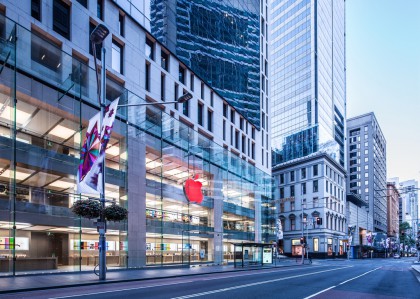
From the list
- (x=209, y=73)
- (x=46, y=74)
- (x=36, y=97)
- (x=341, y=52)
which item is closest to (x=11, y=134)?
(x=36, y=97)

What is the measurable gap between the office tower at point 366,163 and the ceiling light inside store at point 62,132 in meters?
137

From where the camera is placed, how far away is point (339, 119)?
12275cm

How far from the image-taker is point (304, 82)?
339 feet

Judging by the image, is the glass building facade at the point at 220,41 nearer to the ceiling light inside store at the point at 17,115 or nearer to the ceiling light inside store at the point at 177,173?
the ceiling light inside store at the point at 177,173

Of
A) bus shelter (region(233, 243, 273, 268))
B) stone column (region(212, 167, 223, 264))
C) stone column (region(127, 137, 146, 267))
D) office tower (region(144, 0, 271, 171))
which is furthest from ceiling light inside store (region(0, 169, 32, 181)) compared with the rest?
stone column (region(212, 167, 223, 264))

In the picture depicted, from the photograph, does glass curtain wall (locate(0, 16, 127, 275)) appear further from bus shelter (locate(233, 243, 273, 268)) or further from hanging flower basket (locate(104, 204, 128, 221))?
bus shelter (locate(233, 243, 273, 268))

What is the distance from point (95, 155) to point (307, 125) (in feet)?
282

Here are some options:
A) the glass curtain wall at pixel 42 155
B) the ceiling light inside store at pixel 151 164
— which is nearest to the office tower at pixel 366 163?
the ceiling light inside store at pixel 151 164

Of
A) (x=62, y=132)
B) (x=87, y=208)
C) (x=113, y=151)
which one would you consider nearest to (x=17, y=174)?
(x=62, y=132)

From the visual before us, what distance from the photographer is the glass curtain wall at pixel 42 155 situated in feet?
77.0

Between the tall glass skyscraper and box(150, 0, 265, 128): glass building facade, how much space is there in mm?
37463

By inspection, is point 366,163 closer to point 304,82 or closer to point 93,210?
point 304,82

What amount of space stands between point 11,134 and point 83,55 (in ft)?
34.5

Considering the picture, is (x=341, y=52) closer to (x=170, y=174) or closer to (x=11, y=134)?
(x=170, y=174)
